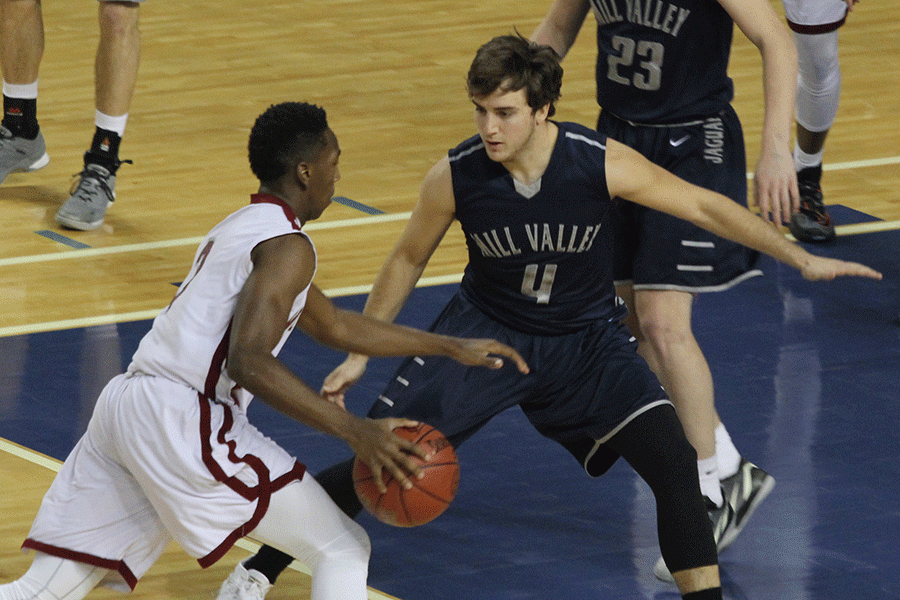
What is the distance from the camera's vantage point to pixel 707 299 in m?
6.43

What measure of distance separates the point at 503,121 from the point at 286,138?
0.66 m

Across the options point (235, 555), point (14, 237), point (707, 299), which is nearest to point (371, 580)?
point (235, 555)

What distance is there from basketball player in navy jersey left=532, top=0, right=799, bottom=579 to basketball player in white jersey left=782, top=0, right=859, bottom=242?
2178mm

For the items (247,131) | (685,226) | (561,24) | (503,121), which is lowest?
(247,131)

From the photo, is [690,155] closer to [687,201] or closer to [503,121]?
[687,201]

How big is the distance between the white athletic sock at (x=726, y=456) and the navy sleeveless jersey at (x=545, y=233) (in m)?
0.60

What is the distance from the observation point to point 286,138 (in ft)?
12.0

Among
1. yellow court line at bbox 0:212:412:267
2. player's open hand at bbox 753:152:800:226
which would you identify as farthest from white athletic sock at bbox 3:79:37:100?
player's open hand at bbox 753:152:800:226

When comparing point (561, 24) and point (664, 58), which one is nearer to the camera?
point (664, 58)

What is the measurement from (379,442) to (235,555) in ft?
3.95

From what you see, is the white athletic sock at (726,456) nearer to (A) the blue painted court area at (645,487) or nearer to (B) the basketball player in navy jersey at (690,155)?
(B) the basketball player in navy jersey at (690,155)

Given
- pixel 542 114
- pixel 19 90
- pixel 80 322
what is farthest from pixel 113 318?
pixel 542 114

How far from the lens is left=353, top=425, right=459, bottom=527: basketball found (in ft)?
12.1

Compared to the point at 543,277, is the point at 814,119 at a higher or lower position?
lower
